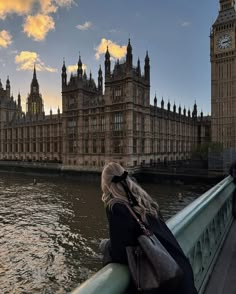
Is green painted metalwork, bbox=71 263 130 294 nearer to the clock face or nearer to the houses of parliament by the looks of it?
the houses of parliament

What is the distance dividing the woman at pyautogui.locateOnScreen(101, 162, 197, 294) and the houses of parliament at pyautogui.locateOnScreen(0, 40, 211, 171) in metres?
36.9

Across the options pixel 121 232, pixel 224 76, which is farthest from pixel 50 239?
pixel 224 76

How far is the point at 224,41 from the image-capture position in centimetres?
6222

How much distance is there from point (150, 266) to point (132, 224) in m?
0.24

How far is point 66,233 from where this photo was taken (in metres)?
15.3

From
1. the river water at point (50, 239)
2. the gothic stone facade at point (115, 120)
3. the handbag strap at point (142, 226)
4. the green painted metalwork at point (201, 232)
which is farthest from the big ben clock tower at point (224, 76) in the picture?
the handbag strap at point (142, 226)

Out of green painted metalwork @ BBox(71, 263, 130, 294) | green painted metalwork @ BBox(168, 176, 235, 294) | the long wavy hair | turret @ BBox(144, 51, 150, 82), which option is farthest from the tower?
green painted metalwork @ BBox(71, 263, 130, 294)

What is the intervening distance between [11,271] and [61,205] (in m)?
12.0

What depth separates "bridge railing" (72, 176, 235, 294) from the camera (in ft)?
4.16

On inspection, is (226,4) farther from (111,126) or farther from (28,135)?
(28,135)

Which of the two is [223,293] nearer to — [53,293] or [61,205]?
[53,293]

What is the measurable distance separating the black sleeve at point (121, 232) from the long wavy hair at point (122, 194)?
0.31 ft

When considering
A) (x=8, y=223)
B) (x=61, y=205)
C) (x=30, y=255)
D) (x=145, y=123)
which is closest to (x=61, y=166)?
(x=145, y=123)

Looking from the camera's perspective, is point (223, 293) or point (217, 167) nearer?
point (223, 293)
